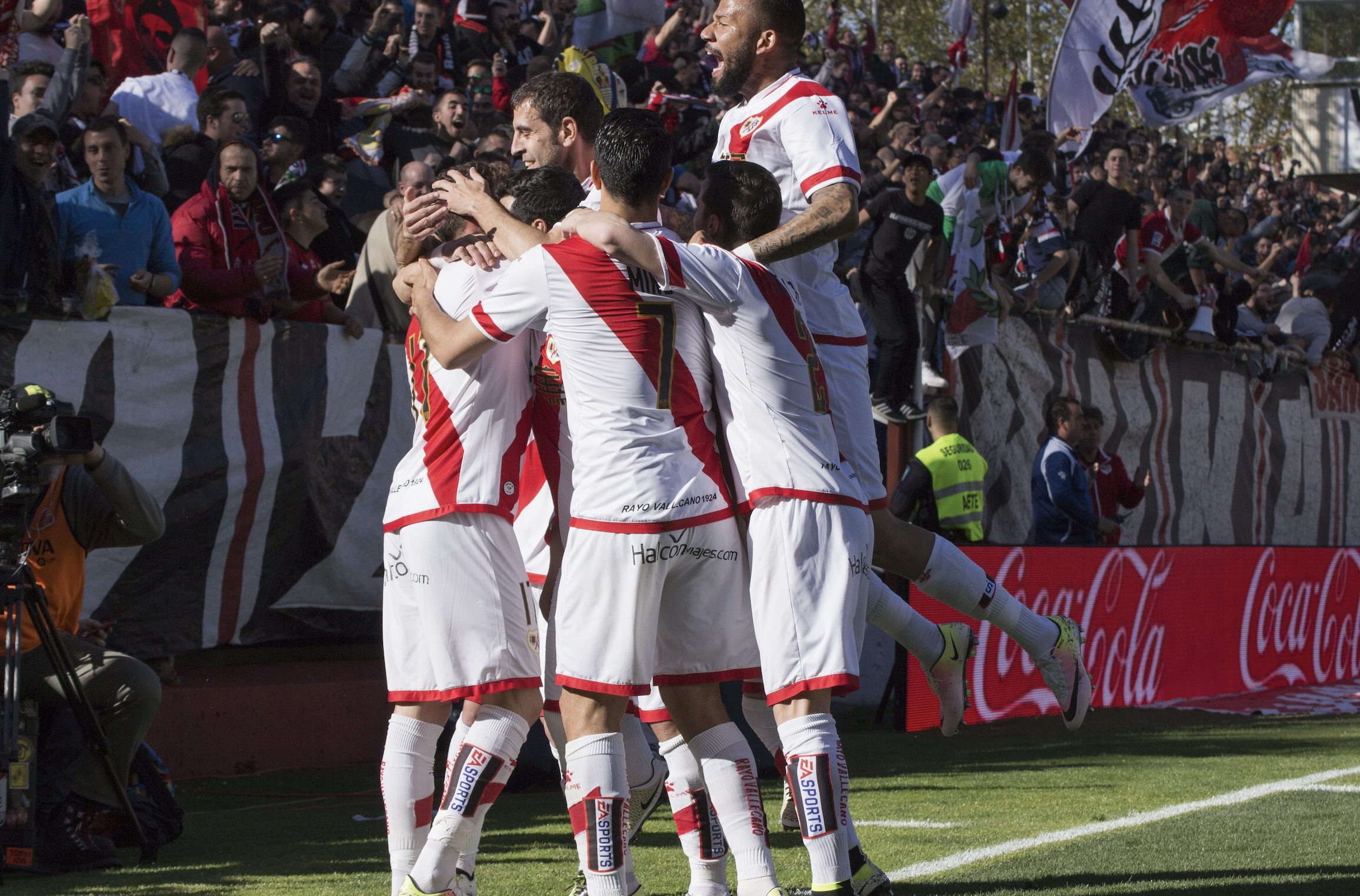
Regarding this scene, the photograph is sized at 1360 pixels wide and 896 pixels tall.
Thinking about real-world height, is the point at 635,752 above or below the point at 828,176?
below

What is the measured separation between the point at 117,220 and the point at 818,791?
512 cm

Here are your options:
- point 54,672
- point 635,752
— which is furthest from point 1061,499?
point 54,672

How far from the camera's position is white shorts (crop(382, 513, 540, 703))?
14.0 ft

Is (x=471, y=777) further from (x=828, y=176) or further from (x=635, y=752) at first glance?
(x=828, y=176)

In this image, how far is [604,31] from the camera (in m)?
12.7

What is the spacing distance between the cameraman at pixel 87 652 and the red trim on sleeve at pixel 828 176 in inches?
106

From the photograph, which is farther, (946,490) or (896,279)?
(896,279)

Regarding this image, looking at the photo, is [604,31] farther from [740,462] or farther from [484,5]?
[740,462]

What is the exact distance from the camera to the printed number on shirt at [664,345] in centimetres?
396

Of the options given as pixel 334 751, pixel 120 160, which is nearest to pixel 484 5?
pixel 120 160

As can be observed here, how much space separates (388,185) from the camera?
10.3 m

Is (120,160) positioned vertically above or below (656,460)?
above

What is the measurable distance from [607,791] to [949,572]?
2.02 meters

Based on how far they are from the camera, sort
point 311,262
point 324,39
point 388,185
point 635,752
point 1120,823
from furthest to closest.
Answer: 1. point 324,39
2. point 388,185
3. point 311,262
4. point 1120,823
5. point 635,752
